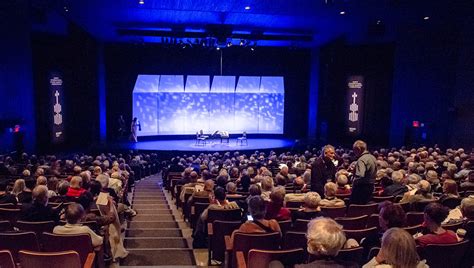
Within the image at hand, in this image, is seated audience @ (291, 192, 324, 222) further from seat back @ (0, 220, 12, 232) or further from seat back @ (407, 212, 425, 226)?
seat back @ (0, 220, 12, 232)

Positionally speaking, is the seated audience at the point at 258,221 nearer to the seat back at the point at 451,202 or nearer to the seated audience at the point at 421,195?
the seated audience at the point at 421,195

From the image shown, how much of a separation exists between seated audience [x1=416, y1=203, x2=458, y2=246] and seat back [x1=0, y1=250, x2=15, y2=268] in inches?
138

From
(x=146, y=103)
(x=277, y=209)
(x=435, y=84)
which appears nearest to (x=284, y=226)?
(x=277, y=209)

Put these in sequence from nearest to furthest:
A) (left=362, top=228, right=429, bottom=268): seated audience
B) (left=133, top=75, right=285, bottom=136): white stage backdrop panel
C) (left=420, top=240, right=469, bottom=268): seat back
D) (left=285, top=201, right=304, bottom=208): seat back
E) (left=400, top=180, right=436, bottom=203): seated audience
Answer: (left=362, top=228, right=429, bottom=268): seated audience < (left=420, top=240, right=469, bottom=268): seat back < (left=400, top=180, right=436, bottom=203): seated audience < (left=285, top=201, right=304, bottom=208): seat back < (left=133, top=75, right=285, bottom=136): white stage backdrop panel

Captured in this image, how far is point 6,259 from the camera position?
377 cm

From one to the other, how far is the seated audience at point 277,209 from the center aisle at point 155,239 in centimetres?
122

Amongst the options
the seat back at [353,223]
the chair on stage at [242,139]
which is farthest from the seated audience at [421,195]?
the chair on stage at [242,139]

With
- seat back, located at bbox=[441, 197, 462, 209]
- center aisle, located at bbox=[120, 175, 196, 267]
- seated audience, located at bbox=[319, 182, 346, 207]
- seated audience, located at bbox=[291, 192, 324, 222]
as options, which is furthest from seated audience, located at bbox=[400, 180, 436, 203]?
center aisle, located at bbox=[120, 175, 196, 267]

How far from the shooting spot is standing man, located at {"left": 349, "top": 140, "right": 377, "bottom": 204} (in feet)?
20.9

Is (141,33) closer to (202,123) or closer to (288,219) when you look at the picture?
(202,123)

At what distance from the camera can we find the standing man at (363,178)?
6371mm

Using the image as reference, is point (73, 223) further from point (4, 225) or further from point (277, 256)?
point (277, 256)

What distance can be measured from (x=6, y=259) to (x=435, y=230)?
3739 mm

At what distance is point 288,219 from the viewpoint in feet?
17.4
